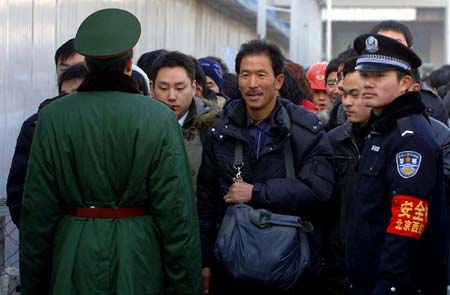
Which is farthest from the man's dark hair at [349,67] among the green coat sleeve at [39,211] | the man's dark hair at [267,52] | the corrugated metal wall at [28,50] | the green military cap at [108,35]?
the corrugated metal wall at [28,50]

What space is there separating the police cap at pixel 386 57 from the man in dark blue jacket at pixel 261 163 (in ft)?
2.12

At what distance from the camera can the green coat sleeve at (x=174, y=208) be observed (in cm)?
421

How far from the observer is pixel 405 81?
453 centimetres


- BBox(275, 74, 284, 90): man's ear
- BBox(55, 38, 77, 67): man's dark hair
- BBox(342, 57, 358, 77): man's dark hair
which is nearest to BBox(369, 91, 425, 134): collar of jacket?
BBox(275, 74, 284, 90): man's ear

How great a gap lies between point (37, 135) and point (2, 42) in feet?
6.21

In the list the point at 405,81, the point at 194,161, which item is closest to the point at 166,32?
the point at 194,161

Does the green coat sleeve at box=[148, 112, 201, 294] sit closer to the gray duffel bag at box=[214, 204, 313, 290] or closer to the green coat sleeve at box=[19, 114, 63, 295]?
the green coat sleeve at box=[19, 114, 63, 295]

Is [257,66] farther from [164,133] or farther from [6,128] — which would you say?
[6,128]

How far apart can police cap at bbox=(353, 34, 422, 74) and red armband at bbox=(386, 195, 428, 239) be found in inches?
26.1

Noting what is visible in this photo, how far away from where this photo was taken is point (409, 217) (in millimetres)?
4133

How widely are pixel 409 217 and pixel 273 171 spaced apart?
3.46 feet

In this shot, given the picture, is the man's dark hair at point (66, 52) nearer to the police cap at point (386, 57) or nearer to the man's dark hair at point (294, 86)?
the man's dark hair at point (294, 86)

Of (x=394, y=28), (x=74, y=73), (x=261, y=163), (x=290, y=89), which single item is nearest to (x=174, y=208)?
(x=261, y=163)

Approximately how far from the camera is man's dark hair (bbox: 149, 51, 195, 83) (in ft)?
19.2
